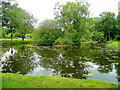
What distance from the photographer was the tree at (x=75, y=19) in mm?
52906

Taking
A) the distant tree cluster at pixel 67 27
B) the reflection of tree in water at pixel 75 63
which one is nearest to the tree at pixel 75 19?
the distant tree cluster at pixel 67 27

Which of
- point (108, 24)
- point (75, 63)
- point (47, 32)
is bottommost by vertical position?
point (75, 63)

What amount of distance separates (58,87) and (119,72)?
30.8 ft

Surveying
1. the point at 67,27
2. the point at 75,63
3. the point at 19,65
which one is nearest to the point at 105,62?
the point at 75,63

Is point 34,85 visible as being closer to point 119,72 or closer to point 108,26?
point 119,72

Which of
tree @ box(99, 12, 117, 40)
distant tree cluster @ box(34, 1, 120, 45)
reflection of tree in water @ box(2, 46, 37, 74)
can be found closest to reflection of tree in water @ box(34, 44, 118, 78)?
reflection of tree in water @ box(2, 46, 37, 74)

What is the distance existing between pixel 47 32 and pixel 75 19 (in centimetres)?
1329

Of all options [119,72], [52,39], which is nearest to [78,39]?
[52,39]

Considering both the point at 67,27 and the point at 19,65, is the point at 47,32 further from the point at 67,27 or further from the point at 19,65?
the point at 19,65

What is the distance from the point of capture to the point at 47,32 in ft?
179

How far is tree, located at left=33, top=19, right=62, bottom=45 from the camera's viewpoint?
5431cm

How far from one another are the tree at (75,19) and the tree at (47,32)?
3.70 metres

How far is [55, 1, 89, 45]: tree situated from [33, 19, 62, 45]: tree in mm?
3703

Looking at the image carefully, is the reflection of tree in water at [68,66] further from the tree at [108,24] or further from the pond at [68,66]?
the tree at [108,24]
